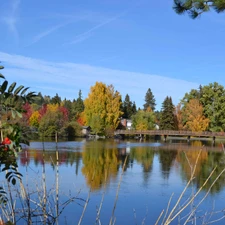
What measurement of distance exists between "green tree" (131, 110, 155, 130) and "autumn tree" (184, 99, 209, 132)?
6.88 meters

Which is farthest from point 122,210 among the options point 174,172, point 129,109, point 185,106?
point 129,109

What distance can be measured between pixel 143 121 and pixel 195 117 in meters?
8.62

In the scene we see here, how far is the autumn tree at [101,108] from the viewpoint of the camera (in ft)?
155

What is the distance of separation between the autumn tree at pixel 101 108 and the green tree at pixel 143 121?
25.4ft

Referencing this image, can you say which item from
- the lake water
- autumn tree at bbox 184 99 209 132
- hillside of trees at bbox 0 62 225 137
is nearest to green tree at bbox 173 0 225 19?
the lake water

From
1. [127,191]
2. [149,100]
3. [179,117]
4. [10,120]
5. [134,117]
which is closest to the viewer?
[10,120]

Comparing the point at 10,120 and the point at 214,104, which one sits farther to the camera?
the point at 214,104

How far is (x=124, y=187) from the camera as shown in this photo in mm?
11984

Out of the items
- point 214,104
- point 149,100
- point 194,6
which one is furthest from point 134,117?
point 194,6

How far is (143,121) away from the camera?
2224 inches

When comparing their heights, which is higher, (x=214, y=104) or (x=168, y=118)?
(x=214, y=104)

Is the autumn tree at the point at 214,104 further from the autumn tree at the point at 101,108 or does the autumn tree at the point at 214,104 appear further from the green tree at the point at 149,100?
the green tree at the point at 149,100

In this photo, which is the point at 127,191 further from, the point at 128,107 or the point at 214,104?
the point at 128,107

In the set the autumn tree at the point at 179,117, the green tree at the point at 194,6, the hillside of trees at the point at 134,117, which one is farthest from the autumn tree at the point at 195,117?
the green tree at the point at 194,6
